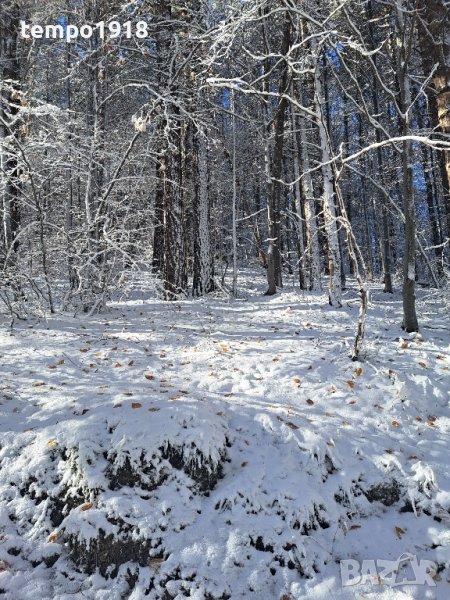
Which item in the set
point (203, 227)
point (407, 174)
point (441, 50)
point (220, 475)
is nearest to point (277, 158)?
point (203, 227)

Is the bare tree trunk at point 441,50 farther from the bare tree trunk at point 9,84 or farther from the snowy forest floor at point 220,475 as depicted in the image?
the bare tree trunk at point 9,84

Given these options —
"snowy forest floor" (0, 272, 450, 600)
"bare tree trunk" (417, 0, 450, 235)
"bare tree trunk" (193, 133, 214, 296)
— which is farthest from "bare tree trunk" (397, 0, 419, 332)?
"bare tree trunk" (193, 133, 214, 296)

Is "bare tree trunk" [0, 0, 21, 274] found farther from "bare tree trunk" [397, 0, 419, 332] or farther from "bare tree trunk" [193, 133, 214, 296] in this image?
"bare tree trunk" [397, 0, 419, 332]

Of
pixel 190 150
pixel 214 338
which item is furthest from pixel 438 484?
pixel 190 150

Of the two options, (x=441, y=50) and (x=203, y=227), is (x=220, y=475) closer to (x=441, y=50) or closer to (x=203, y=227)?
(x=441, y=50)

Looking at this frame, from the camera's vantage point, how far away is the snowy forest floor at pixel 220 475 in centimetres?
349

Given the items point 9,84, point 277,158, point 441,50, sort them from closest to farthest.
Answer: point 441,50, point 9,84, point 277,158

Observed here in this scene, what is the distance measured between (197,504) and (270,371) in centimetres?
236

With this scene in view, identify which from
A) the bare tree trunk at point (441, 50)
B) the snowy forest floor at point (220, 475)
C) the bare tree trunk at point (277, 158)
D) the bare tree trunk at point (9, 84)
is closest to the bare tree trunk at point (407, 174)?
Result: the bare tree trunk at point (441, 50)

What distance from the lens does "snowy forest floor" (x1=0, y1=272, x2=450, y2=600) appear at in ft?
11.5

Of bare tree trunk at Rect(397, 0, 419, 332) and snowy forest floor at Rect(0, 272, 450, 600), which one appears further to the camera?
bare tree trunk at Rect(397, 0, 419, 332)

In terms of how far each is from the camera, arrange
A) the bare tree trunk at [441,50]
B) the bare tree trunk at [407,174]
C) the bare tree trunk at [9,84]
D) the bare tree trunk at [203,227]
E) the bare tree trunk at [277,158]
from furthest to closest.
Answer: the bare tree trunk at [203,227], the bare tree trunk at [277,158], the bare tree trunk at [9,84], the bare tree trunk at [441,50], the bare tree trunk at [407,174]

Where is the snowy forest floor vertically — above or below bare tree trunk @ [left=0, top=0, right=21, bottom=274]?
below

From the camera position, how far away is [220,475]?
420 cm
